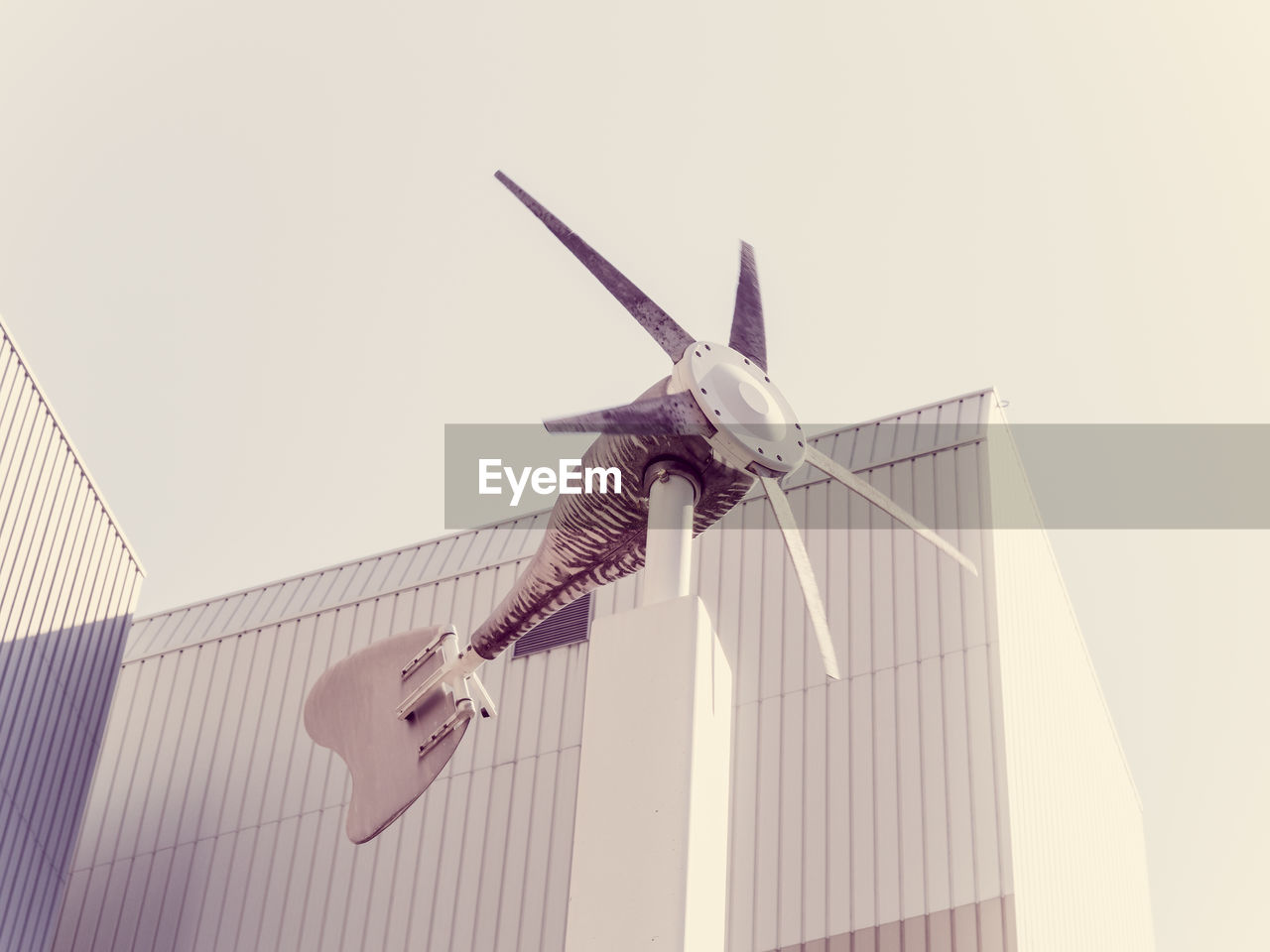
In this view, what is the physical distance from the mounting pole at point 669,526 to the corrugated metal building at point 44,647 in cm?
1367

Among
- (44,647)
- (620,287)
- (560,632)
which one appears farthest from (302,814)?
(620,287)

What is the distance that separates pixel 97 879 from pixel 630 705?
19.1m

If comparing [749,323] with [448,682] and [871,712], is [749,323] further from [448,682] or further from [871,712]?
[871,712]

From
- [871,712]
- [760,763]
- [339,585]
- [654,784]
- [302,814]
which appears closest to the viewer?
[654,784]

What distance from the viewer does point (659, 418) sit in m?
13.4

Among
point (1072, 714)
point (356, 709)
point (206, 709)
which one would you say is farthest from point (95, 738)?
point (1072, 714)

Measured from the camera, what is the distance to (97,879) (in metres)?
28.0

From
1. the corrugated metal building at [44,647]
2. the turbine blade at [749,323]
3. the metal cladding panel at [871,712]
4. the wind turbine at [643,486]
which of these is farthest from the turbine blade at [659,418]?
the corrugated metal building at [44,647]

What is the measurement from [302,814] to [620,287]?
14970 millimetres

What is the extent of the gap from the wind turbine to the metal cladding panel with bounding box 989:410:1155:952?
7501 millimetres

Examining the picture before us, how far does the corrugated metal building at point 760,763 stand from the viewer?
70.9 feet

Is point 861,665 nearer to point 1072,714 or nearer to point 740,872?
point 740,872

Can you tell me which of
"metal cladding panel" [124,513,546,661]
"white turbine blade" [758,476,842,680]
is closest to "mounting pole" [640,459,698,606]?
"white turbine blade" [758,476,842,680]

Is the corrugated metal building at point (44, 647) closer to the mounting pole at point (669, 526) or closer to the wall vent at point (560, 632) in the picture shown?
the wall vent at point (560, 632)
